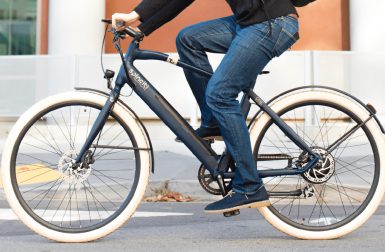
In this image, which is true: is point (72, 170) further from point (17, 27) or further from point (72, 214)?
point (17, 27)

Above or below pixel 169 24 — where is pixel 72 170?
below

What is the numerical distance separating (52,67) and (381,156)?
30.2ft

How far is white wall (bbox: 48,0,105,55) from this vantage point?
13031mm

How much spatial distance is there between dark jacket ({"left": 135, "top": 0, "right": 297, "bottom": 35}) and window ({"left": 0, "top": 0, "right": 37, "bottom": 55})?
10.2m

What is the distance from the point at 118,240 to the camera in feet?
13.4

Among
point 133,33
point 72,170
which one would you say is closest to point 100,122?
point 72,170

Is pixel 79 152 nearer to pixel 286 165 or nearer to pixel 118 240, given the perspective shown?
pixel 118 240

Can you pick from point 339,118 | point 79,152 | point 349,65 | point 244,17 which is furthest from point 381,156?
point 349,65

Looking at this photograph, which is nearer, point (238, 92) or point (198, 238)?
point (238, 92)

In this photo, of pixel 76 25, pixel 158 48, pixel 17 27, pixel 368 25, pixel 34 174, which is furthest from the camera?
pixel 17 27

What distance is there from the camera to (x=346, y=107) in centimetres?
406

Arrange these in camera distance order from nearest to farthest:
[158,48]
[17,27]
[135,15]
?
[135,15]
[158,48]
[17,27]

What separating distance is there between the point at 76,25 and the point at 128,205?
9.61 m

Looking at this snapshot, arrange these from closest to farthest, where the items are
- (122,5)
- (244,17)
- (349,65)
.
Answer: (244,17), (349,65), (122,5)
